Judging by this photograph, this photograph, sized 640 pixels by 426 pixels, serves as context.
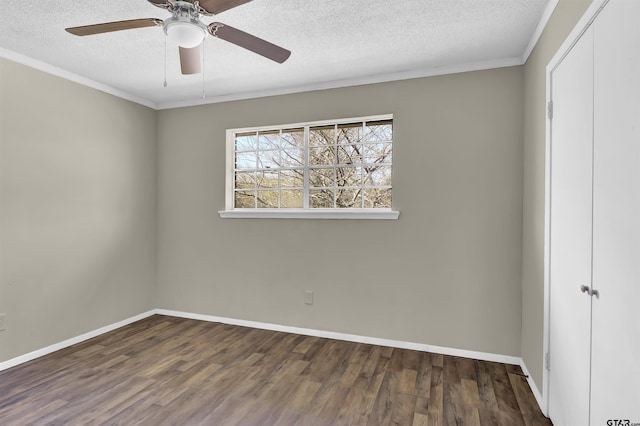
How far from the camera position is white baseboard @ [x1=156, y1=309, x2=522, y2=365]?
2.77m

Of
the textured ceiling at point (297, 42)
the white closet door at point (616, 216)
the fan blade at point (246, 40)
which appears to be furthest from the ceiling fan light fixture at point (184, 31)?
the white closet door at point (616, 216)

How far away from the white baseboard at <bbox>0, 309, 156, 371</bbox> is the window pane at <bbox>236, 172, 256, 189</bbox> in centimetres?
184

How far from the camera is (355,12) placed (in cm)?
209

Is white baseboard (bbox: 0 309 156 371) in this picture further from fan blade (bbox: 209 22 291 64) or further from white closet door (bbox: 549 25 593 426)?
white closet door (bbox: 549 25 593 426)

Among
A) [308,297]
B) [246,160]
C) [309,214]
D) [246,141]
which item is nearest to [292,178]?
[309,214]

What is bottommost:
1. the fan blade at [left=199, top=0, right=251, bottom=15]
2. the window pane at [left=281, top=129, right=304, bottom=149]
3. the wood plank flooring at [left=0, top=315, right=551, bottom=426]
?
the wood plank flooring at [left=0, top=315, right=551, bottom=426]

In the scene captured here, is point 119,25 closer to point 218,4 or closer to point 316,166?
point 218,4

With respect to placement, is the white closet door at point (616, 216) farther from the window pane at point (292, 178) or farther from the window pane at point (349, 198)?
the window pane at point (292, 178)

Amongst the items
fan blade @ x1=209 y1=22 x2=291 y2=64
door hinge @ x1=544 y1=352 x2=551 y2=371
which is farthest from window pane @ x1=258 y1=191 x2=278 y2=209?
door hinge @ x1=544 y1=352 x2=551 y2=371

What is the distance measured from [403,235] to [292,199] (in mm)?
1219

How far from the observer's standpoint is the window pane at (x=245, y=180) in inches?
147

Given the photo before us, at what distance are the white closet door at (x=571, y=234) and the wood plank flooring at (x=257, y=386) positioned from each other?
47 centimetres

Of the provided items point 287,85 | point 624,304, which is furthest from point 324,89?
point 624,304

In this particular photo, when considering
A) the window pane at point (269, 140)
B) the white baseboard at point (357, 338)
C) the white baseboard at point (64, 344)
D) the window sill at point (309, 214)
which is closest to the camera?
the white baseboard at point (64, 344)
